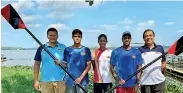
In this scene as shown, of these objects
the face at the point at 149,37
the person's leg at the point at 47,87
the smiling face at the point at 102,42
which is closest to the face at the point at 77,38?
the smiling face at the point at 102,42

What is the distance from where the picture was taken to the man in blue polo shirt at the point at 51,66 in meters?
5.59

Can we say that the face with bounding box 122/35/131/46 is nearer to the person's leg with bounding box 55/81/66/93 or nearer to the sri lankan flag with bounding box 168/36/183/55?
the sri lankan flag with bounding box 168/36/183/55

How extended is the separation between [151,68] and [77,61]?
1.22 metres

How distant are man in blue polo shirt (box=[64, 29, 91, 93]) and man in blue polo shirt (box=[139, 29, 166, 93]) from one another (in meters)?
0.94

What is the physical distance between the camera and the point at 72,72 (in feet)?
18.6

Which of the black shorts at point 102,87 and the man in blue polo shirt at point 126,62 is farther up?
the man in blue polo shirt at point 126,62

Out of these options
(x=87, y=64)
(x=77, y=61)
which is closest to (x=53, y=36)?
(x=77, y=61)

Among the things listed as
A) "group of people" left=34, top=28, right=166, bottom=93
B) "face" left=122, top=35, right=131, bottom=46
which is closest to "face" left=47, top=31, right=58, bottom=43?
"group of people" left=34, top=28, right=166, bottom=93

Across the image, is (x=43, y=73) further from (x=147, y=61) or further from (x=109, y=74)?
(x=147, y=61)

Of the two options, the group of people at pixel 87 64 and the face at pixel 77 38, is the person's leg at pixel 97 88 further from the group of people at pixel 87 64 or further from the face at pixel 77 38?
the face at pixel 77 38

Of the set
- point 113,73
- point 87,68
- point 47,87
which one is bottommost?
point 47,87

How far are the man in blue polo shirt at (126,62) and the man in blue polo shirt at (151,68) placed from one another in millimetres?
152

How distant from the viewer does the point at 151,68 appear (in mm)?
5738

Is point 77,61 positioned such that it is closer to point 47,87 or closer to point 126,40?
point 47,87
